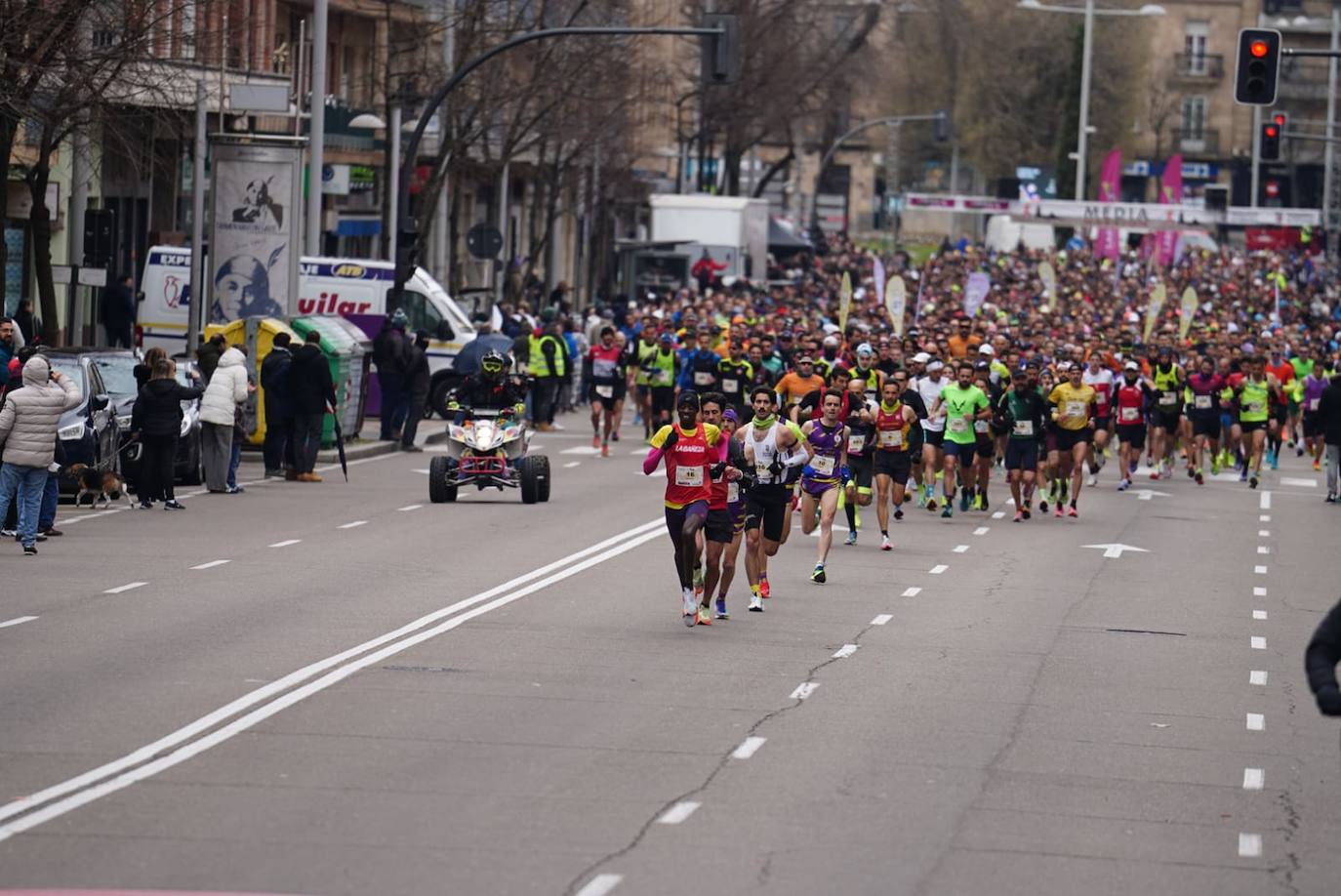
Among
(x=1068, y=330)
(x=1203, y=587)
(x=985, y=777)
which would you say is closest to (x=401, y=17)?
(x=1068, y=330)

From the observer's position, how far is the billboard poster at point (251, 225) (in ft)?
105

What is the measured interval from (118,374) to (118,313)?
11.5 metres

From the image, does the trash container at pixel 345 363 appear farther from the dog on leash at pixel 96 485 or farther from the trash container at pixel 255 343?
the dog on leash at pixel 96 485

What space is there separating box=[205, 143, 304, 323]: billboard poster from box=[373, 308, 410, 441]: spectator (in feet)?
4.86

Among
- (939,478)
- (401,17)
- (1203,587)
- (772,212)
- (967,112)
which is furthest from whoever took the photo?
(967,112)

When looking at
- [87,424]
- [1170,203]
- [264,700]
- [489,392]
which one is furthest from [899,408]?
[1170,203]

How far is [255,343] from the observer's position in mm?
30000

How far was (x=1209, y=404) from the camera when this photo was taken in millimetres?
33688

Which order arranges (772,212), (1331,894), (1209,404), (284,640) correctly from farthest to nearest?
1. (772,212)
2. (1209,404)
3. (284,640)
4. (1331,894)

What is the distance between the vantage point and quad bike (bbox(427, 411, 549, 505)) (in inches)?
992

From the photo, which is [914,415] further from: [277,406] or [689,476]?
[689,476]

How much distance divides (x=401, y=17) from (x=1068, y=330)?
16.4 meters

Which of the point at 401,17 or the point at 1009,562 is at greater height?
the point at 401,17

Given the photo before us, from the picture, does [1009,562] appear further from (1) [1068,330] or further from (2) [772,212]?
(2) [772,212]
